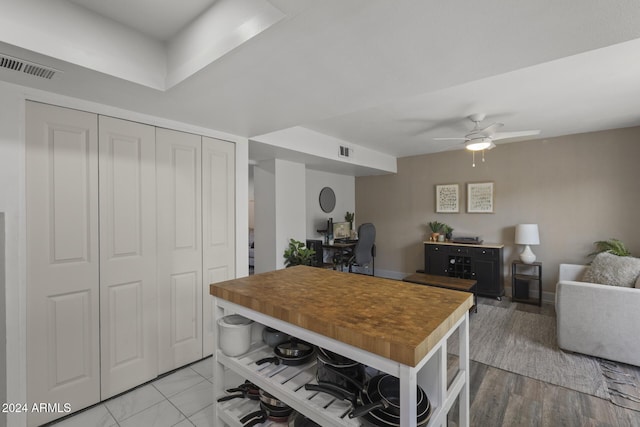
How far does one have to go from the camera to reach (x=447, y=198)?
507 cm

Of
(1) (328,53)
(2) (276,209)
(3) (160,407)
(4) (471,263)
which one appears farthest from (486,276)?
(3) (160,407)

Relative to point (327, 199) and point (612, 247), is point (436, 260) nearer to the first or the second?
point (612, 247)

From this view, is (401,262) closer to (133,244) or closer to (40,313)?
(133,244)

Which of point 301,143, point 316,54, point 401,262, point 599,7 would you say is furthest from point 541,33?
point 401,262

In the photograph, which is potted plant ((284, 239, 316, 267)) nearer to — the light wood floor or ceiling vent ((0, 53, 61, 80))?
the light wood floor

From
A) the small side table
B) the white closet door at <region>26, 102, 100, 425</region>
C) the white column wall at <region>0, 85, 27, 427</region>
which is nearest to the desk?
the small side table

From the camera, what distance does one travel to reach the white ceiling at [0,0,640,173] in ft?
3.61

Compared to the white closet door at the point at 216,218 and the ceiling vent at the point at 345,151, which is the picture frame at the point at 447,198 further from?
the white closet door at the point at 216,218

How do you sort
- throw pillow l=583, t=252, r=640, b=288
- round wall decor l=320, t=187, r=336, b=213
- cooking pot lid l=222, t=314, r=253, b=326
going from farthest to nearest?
round wall decor l=320, t=187, r=336, b=213, throw pillow l=583, t=252, r=640, b=288, cooking pot lid l=222, t=314, r=253, b=326

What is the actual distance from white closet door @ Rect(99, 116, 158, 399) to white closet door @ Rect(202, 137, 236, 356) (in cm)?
44

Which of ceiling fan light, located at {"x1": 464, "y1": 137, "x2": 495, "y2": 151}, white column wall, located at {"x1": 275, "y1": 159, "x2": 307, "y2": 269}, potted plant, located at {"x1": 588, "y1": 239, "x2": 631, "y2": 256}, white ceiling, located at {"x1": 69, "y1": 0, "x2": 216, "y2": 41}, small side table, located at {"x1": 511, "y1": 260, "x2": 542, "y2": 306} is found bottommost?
small side table, located at {"x1": 511, "y1": 260, "x2": 542, "y2": 306}

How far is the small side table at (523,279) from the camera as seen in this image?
4105mm

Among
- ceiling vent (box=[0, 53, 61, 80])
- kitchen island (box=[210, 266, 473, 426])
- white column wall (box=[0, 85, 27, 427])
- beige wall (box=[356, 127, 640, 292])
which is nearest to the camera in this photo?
kitchen island (box=[210, 266, 473, 426])

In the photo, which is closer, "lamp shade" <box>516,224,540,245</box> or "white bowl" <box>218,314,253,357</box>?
"white bowl" <box>218,314,253,357</box>
